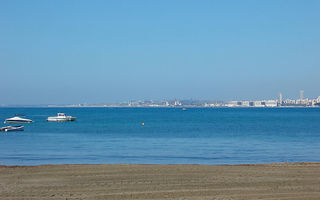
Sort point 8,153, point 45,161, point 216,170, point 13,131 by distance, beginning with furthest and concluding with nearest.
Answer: point 13,131
point 8,153
point 45,161
point 216,170

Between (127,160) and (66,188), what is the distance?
12900mm

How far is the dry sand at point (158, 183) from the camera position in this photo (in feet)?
47.6

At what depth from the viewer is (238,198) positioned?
14016 millimetres

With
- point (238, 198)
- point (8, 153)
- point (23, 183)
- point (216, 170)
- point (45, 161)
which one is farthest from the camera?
point (8, 153)

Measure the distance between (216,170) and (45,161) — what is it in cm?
1200

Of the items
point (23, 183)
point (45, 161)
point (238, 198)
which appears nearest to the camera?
point (238, 198)

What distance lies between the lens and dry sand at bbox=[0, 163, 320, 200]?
14.5 m

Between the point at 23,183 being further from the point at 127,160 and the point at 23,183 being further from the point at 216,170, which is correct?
the point at 127,160

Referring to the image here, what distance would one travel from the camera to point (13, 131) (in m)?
67.8

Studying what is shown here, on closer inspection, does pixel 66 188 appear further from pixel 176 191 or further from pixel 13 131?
pixel 13 131

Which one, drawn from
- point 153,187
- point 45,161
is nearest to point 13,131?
point 45,161

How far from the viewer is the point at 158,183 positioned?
1669 cm

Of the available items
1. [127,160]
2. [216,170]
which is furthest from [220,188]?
[127,160]

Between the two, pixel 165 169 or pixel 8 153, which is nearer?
pixel 165 169
